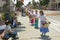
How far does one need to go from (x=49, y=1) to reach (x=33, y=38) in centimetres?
8287

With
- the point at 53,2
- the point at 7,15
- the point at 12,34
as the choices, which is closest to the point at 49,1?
the point at 53,2

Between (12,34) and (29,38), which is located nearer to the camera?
(12,34)

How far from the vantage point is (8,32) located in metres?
10.4

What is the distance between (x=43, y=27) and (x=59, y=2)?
257ft

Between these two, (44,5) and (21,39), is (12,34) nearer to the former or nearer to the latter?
(21,39)

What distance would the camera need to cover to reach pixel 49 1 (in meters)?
95.1

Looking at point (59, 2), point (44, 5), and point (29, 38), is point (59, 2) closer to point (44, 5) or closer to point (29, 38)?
point (44, 5)

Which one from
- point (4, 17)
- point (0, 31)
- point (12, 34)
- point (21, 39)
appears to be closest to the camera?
point (0, 31)

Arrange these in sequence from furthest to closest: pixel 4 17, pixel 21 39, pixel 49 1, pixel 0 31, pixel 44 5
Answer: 1. pixel 49 1
2. pixel 44 5
3. pixel 4 17
4. pixel 21 39
5. pixel 0 31

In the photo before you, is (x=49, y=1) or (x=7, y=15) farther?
(x=49, y=1)

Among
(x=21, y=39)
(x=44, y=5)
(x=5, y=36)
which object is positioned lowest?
(x=44, y=5)

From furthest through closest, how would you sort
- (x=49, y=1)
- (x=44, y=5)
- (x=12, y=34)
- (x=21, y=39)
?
(x=49, y=1) < (x=44, y=5) < (x=21, y=39) < (x=12, y=34)

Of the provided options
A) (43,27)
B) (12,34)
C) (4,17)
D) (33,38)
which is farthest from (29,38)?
(4,17)

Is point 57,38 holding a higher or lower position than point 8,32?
lower
